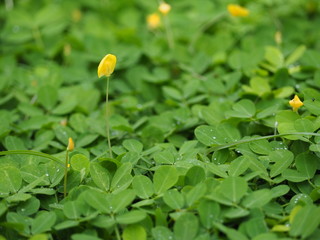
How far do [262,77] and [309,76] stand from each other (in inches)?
7.8

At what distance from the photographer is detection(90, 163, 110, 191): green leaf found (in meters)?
1.42

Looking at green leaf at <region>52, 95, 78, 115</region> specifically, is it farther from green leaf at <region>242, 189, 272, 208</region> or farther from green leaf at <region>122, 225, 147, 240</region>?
green leaf at <region>242, 189, 272, 208</region>

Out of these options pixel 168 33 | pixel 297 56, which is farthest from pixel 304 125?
pixel 168 33

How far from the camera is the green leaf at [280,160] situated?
1405 millimetres

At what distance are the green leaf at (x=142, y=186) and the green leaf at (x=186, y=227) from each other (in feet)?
0.54

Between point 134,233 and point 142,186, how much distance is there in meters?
0.17

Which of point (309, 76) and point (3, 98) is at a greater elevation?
point (3, 98)

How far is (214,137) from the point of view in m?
1.58

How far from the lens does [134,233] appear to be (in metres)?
1.25

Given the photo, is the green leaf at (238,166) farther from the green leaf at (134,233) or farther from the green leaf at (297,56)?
the green leaf at (297,56)

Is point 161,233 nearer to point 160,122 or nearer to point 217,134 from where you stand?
point 217,134

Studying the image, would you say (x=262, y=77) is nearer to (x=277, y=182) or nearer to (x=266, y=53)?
(x=266, y=53)

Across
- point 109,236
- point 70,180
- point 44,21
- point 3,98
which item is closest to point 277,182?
point 109,236

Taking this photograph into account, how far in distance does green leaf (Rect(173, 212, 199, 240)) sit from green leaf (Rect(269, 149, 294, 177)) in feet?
1.06
